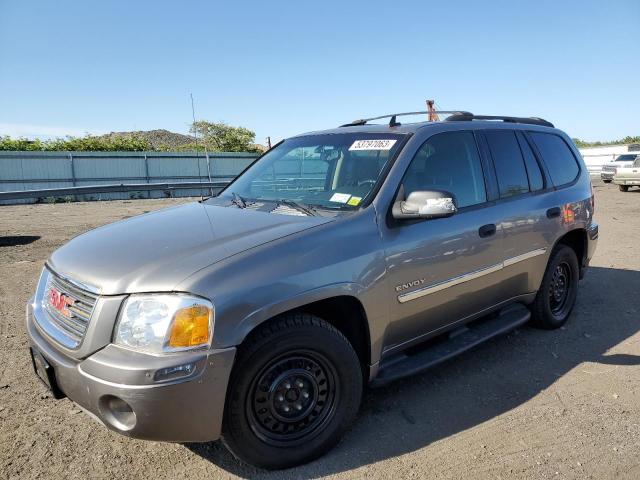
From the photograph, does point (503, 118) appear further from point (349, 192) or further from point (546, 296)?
point (349, 192)

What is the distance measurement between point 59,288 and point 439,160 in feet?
8.28

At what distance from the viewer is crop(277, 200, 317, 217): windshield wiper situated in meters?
3.01

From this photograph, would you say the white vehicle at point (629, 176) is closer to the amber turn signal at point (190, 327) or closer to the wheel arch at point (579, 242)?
the wheel arch at point (579, 242)

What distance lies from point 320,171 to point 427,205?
101 cm

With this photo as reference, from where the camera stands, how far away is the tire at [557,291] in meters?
4.37

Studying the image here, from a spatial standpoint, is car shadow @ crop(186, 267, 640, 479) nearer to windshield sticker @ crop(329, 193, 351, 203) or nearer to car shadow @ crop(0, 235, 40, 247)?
windshield sticker @ crop(329, 193, 351, 203)

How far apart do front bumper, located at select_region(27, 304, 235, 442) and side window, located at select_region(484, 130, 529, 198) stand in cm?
265

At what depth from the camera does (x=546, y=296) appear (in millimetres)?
4387

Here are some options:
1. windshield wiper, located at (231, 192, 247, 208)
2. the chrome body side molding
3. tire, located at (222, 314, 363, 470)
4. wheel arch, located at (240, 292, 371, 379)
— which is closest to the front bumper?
tire, located at (222, 314, 363, 470)

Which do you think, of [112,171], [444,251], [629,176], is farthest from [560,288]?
[112,171]

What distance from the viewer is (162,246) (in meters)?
2.63

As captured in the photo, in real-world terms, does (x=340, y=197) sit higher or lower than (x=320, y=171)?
lower

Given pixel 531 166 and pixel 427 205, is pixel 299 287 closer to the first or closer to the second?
pixel 427 205

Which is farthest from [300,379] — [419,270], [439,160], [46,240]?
[46,240]
